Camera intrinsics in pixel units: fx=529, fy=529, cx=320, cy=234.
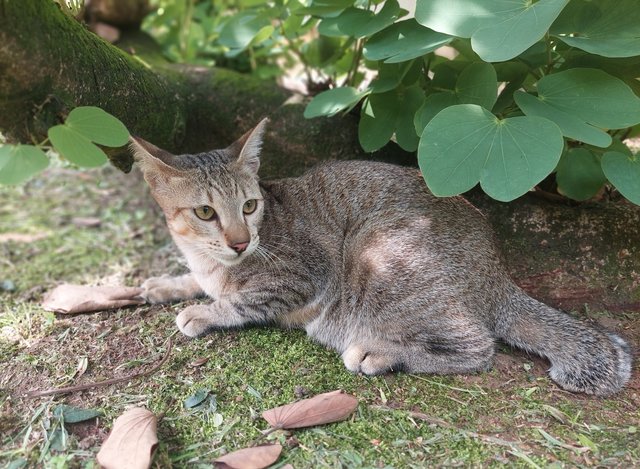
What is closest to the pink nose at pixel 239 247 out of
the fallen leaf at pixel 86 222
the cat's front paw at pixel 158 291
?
the cat's front paw at pixel 158 291

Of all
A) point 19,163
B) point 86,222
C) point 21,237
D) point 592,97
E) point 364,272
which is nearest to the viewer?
point 19,163

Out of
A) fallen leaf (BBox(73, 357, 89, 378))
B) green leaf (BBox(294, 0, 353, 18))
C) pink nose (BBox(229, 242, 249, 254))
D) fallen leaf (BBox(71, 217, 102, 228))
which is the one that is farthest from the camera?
fallen leaf (BBox(71, 217, 102, 228))

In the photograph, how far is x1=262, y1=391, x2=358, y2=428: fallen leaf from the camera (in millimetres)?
2504

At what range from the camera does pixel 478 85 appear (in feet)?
9.95

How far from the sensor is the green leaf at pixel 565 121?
265 cm

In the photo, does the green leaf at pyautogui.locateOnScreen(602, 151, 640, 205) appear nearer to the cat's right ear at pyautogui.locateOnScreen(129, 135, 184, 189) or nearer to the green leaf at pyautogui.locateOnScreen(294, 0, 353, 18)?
the green leaf at pyautogui.locateOnScreen(294, 0, 353, 18)

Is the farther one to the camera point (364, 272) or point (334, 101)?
point (334, 101)

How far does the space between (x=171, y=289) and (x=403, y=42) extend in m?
2.20

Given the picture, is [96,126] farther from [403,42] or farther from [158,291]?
[403,42]

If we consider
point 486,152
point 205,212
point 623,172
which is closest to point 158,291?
point 205,212

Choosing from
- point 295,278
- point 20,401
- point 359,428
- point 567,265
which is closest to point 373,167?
point 295,278

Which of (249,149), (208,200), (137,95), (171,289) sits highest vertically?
(137,95)

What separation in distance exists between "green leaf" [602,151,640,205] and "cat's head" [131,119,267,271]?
2.04 meters

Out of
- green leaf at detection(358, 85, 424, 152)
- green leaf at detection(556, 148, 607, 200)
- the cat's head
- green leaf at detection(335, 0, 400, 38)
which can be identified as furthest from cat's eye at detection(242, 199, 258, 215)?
green leaf at detection(556, 148, 607, 200)
